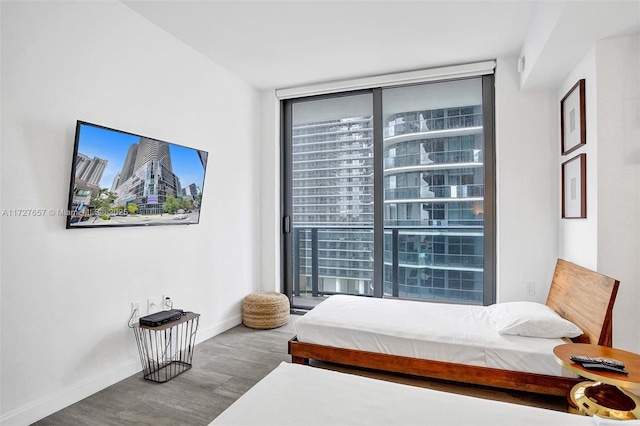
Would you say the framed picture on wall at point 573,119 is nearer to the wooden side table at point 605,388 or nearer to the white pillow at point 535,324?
the white pillow at point 535,324

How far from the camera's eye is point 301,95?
445 centimetres

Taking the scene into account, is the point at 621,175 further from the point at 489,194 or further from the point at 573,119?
the point at 489,194

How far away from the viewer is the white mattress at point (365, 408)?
134 cm

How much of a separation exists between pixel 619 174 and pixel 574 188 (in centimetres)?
50

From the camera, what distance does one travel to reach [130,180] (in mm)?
2693

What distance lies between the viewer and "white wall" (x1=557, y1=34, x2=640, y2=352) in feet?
7.95

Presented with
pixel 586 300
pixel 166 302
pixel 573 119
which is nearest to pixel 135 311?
pixel 166 302

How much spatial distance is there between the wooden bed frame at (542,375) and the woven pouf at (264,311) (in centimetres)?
95

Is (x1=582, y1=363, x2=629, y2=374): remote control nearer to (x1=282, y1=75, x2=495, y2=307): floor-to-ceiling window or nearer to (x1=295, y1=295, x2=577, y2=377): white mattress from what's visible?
(x1=295, y1=295, x2=577, y2=377): white mattress

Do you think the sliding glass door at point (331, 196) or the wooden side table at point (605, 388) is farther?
the sliding glass door at point (331, 196)

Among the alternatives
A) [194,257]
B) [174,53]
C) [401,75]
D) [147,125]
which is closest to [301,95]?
[401,75]

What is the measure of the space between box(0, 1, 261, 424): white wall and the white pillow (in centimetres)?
270

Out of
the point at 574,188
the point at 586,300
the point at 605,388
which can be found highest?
the point at 574,188

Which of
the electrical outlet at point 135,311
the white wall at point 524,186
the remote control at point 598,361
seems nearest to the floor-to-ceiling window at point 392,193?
the white wall at point 524,186
